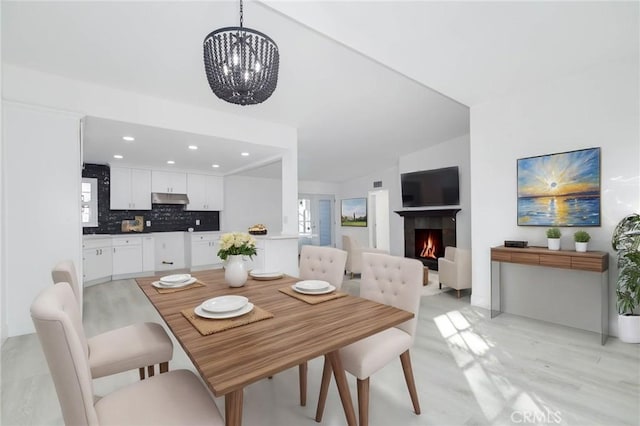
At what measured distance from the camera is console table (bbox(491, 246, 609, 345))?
263 centimetres

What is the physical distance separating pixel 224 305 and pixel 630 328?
138 inches

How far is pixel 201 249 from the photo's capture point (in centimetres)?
638

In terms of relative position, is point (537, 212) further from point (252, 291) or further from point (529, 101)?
point (252, 291)

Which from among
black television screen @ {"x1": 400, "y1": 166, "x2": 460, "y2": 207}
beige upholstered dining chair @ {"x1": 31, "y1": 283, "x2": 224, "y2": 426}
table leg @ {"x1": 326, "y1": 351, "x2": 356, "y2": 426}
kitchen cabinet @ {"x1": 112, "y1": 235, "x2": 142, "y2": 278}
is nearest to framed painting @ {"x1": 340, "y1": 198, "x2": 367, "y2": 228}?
black television screen @ {"x1": 400, "y1": 166, "x2": 460, "y2": 207}

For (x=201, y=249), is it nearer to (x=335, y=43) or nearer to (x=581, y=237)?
(x=335, y=43)

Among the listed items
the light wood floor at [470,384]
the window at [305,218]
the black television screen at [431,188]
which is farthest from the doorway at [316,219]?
the light wood floor at [470,384]

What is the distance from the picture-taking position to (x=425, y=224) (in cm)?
660

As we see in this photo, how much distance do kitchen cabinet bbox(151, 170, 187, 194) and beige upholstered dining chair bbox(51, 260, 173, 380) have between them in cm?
484

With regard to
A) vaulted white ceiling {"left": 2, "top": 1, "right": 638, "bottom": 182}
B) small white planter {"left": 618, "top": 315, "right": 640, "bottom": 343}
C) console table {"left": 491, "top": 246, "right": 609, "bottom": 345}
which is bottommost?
small white planter {"left": 618, "top": 315, "right": 640, "bottom": 343}

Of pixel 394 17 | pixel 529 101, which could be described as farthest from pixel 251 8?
pixel 529 101

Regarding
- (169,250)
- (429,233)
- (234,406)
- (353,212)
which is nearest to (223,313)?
(234,406)

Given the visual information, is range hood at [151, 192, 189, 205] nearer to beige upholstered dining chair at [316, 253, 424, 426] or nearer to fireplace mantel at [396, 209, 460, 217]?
fireplace mantel at [396, 209, 460, 217]

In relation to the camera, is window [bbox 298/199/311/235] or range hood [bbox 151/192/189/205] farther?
window [bbox 298/199/311/235]

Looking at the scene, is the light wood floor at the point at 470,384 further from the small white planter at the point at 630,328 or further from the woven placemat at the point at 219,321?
the woven placemat at the point at 219,321
